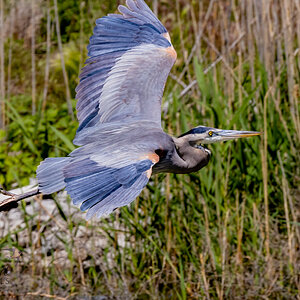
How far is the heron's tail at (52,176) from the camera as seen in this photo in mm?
3160

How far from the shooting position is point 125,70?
367cm

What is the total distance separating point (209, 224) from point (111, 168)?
132 cm

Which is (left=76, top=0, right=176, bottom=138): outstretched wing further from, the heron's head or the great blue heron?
the heron's head

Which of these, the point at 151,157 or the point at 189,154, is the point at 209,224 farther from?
the point at 151,157

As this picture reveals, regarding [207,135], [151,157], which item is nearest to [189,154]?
[207,135]

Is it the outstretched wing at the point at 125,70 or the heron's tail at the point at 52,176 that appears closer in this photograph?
the heron's tail at the point at 52,176

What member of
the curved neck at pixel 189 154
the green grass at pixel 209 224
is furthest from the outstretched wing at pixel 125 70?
the green grass at pixel 209 224

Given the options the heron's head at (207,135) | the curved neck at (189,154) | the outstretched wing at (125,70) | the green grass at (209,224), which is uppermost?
the outstretched wing at (125,70)

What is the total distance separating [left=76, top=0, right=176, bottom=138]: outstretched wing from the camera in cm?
360

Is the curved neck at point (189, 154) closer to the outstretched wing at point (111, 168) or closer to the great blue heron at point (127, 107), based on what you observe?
the great blue heron at point (127, 107)

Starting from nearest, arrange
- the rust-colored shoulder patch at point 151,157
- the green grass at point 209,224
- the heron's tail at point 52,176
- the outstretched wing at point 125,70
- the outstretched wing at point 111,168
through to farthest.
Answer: the outstretched wing at point 111,168 < the rust-colored shoulder patch at point 151,157 < the heron's tail at point 52,176 < the outstretched wing at point 125,70 < the green grass at point 209,224

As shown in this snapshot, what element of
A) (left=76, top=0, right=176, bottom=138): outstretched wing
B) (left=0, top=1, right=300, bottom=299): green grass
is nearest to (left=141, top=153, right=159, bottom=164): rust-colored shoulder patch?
(left=76, top=0, right=176, bottom=138): outstretched wing

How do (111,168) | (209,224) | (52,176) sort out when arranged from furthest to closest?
(209,224) → (52,176) → (111,168)

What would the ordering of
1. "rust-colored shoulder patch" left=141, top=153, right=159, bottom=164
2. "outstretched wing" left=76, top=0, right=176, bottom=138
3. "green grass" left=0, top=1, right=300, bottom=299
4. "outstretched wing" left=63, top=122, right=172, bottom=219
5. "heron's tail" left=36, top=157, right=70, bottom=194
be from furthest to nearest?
"green grass" left=0, top=1, right=300, bottom=299, "outstretched wing" left=76, top=0, right=176, bottom=138, "heron's tail" left=36, top=157, right=70, bottom=194, "rust-colored shoulder patch" left=141, top=153, right=159, bottom=164, "outstretched wing" left=63, top=122, right=172, bottom=219
